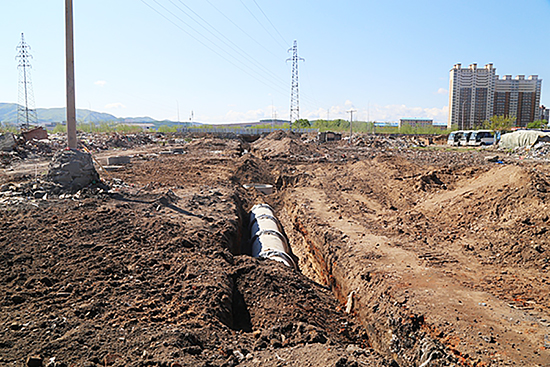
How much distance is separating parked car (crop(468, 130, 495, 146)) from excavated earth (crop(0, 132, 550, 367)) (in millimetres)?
33024

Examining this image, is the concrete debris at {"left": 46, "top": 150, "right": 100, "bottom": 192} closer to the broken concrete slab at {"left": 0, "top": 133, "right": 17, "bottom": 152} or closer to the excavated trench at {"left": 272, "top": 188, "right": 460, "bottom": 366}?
the excavated trench at {"left": 272, "top": 188, "right": 460, "bottom": 366}

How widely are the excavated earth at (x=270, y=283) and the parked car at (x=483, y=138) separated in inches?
1300

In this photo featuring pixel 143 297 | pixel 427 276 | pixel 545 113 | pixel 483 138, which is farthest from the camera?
pixel 545 113

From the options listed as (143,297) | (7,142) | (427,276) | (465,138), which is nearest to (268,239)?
(427,276)

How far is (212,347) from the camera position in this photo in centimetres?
421

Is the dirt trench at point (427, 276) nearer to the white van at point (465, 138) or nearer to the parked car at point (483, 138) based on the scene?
the parked car at point (483, 138)

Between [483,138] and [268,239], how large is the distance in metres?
39.5

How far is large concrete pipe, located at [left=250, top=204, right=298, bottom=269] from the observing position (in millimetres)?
8367

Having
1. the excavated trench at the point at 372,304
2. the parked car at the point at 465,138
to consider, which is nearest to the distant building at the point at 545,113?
the parked car at the point at 465,138

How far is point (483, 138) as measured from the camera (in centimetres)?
4044

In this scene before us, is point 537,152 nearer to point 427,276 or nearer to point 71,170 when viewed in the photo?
point 427,276

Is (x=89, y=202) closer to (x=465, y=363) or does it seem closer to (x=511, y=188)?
(x=465, y=363)

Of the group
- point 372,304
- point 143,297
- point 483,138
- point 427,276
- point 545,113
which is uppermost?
point 545,113

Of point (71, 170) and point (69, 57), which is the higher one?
point (69, 57)
